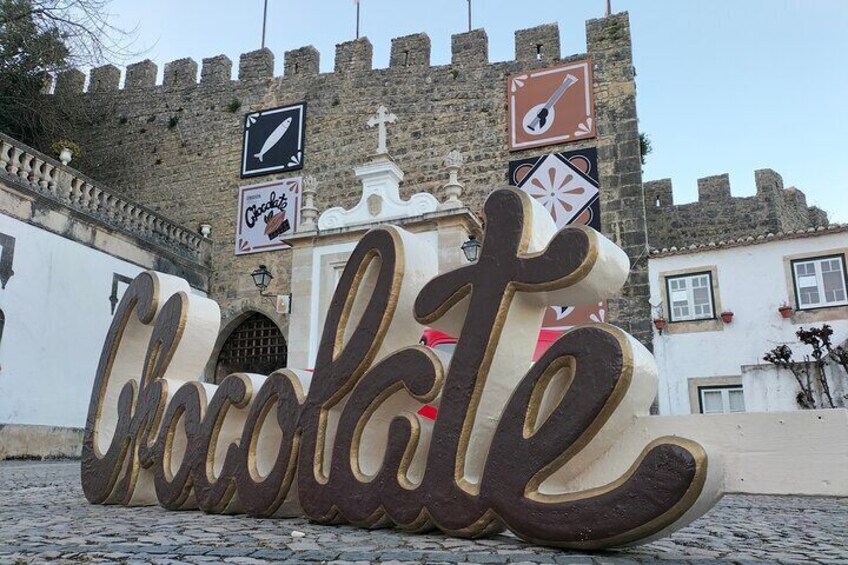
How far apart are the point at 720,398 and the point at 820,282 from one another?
8.92 feet

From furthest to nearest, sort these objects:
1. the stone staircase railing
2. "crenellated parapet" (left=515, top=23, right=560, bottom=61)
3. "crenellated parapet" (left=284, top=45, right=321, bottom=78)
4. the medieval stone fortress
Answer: "crenellated parapet" (left=284, top=45, right=321, bottom=78) → "crenellated parapet" (left=515, top=23, right=560, bottom=61) → the stone staircase railing → the medieval stone fortress

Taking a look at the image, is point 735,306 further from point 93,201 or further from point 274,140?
point 93,201

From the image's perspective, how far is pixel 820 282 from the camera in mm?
12531

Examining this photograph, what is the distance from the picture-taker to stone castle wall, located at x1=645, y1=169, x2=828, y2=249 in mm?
17734

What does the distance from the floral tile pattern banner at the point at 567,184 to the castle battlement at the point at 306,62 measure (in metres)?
2.19

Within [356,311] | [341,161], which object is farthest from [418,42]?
[356,311]

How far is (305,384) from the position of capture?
4.56 meters

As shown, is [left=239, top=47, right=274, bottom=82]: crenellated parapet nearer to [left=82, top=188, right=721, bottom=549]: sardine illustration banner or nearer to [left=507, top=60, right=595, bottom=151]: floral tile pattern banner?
[left=507, top=60, right=595, bottom=151]: floral tile pattern banner

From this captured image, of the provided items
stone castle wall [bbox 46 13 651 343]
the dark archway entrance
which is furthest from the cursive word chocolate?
the dark archway entrance

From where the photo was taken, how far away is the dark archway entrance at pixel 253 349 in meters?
15.0

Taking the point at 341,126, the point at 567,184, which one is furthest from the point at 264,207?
the point at 567,184

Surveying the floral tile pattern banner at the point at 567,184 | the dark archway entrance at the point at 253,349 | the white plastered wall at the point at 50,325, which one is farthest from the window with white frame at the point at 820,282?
the white plastered wall at the point at 50,325

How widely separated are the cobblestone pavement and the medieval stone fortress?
0.15 feet

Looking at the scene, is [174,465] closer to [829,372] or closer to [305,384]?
[305,384]
